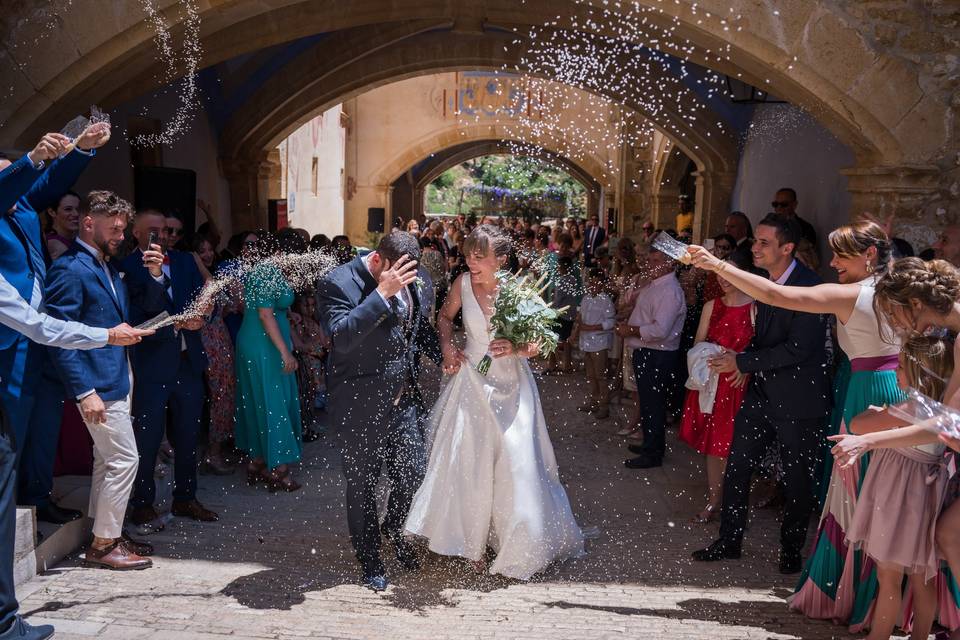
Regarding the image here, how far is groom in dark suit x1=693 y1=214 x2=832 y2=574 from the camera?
15.0 feet

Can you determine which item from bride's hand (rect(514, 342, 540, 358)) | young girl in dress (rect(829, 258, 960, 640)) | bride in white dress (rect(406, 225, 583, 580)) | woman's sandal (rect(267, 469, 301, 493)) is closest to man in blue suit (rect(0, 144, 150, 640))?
bride in white dress (rect(406, 225, 583, 580))

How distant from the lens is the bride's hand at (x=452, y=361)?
477 cm

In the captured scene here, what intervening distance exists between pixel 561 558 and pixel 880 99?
14.2ft

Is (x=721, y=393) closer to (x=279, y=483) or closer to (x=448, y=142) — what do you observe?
(x=279, y=483)

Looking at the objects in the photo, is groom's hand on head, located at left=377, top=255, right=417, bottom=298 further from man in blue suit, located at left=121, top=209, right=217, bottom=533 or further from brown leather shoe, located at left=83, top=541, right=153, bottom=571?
brown leather shoe, located at left=83, top=541, right=153, bottom=571

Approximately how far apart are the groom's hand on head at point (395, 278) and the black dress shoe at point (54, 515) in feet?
7.24

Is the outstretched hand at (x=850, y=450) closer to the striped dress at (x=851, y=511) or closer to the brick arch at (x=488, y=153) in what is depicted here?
the striped dress at (x=851, y=511)

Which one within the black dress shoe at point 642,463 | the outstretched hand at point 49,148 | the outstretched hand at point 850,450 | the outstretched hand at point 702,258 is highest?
the outstretched hand at point 49,148

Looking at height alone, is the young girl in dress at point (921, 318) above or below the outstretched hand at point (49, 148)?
below

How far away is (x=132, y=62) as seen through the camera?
701cm

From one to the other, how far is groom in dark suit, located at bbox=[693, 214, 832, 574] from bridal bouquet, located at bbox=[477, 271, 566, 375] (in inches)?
40.4

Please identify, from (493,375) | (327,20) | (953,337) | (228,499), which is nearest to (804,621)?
(953,337)

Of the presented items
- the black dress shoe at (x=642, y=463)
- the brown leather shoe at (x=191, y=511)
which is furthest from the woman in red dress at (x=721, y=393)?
the brown leather shoe at (x=191, y=511)

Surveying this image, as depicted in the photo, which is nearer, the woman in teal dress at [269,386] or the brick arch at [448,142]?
the woman in teal dress at [269,386]
